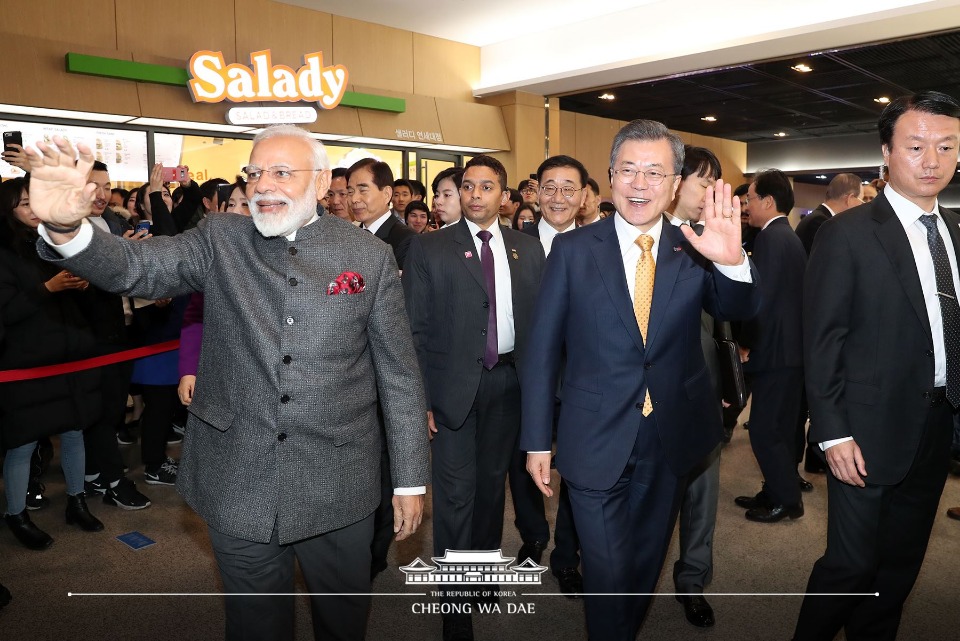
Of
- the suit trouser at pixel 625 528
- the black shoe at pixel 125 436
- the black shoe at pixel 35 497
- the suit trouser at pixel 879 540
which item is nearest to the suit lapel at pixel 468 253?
the suit trouser at pixel 625 528

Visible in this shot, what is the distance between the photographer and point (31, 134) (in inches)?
295

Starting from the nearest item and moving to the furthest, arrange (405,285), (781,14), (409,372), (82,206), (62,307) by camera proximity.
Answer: (82,206) → (409,372) → (405,285) → (62,307) → (781,14)

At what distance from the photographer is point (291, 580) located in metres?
2.12

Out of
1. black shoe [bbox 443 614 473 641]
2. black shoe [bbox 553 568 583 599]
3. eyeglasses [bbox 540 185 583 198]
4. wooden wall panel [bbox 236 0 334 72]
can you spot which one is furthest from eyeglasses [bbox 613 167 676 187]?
wooden wall panel [bbox 236 0 334 72]

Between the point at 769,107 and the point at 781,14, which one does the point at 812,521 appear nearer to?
the point at 781,14

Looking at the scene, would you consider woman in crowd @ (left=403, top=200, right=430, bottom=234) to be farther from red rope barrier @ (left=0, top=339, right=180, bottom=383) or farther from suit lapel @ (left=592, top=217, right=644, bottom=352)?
suit lapel @ (left=592, top=217, right=644, bottom=352)

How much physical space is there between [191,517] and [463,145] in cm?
779

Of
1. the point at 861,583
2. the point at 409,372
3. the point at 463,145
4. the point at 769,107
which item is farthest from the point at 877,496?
the point at 769,107

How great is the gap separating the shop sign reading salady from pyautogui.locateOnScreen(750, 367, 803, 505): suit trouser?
6.74 m

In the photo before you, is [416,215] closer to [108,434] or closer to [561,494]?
[108,434]

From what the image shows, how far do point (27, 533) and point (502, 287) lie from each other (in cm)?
271

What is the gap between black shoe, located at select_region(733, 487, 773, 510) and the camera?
14.0ft

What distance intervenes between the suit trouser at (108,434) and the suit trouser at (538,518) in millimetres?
2342

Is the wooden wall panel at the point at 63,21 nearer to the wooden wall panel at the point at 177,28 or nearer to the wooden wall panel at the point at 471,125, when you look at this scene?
the wooden wall panel at the point at 177,28
